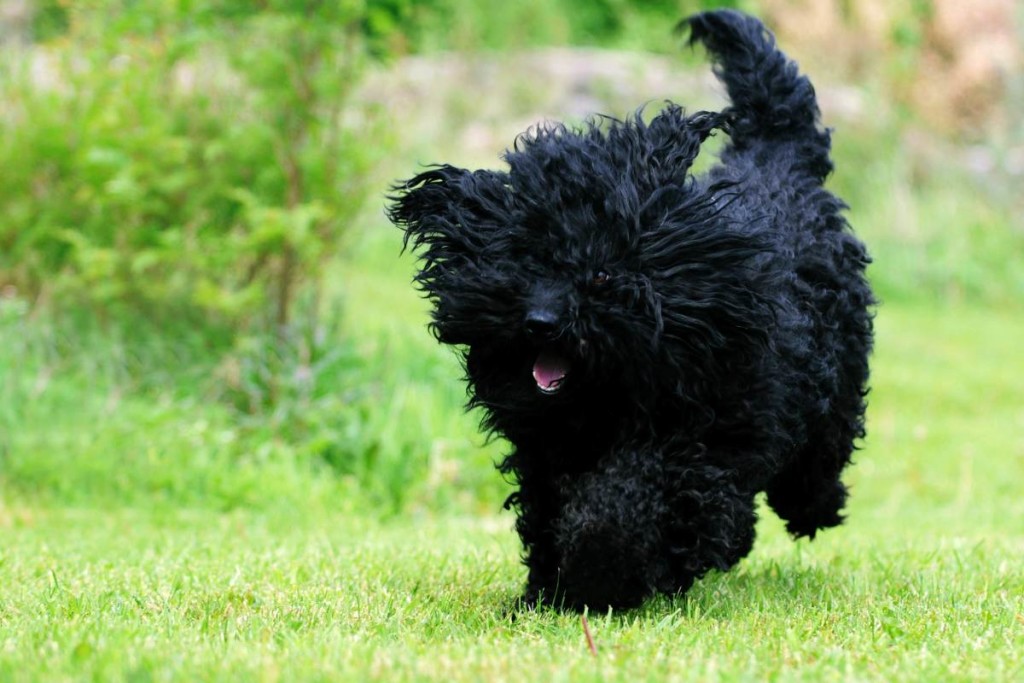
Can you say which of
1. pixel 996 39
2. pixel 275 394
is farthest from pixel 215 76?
pixel 996 39

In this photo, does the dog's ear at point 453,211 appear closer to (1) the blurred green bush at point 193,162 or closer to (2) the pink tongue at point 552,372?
(2) the pink tongue at point 552,372

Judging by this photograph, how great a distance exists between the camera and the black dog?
3953 mm

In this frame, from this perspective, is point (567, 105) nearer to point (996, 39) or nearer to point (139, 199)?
point (996, 39)

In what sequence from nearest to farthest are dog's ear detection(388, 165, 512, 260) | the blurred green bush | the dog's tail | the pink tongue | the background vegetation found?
the background vegetation
the pink tongue
dog's ear detection(388, 165, 512, 260)
the dog's tail
the blurred green bush

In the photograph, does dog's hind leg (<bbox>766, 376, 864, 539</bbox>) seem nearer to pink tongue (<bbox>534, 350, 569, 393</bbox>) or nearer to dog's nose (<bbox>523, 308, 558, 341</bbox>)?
pink tongue (<bbox>534, 350, 569, 393</bbox>)

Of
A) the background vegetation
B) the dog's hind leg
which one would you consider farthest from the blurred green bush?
the dog's hind leg

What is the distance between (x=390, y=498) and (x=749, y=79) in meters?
3.93

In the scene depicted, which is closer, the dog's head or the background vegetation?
the background vegetation

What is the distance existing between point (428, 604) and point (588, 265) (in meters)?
1.25

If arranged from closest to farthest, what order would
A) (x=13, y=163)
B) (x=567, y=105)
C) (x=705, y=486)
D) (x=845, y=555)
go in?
(x=705, y=486) < (x=845, y=555) < (x=13, y=163) < (x=567, y=105)

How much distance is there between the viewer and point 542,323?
3836 millimetres

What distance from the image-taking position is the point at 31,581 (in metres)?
4.88

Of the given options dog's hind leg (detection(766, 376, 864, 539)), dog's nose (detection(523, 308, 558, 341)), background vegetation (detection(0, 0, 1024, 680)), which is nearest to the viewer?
background vegetation (detection(0, 0, 1024, 680))

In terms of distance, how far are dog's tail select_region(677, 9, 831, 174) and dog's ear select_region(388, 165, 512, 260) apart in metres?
1.54
